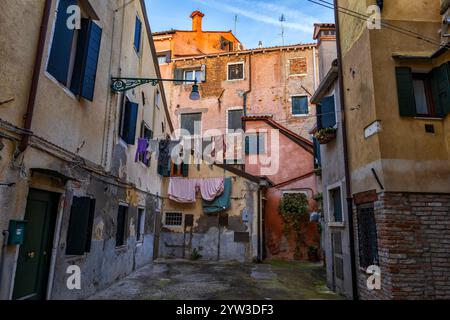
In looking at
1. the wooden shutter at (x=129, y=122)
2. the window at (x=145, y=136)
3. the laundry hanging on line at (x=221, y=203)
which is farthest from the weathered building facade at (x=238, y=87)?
the wooden shutter at (x=129, y=122)

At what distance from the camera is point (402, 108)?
625cm

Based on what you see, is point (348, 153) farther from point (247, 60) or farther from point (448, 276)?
point (247, 60)

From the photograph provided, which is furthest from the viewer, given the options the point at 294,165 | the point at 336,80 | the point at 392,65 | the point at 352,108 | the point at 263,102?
the point at 263,102

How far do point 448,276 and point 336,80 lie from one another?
17.8 feet

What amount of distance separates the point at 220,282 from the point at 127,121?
5.88 m

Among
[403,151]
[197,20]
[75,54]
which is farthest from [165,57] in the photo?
[403,151]

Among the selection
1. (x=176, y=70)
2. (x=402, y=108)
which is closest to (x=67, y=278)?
(x=402, y=108)

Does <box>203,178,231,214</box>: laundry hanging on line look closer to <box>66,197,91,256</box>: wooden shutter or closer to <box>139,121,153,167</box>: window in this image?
<box>139,121,153,167</box>: window

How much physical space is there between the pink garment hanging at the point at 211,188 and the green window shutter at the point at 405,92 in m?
9.62

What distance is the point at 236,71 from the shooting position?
22.1m

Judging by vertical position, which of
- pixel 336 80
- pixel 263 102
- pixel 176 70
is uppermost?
pixel 176 70

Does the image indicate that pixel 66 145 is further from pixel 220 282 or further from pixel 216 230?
pixel 216 230

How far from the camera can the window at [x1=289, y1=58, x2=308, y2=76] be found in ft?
68.5

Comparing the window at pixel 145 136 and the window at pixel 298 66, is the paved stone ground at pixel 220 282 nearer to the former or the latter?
the window at pixel 145 136
